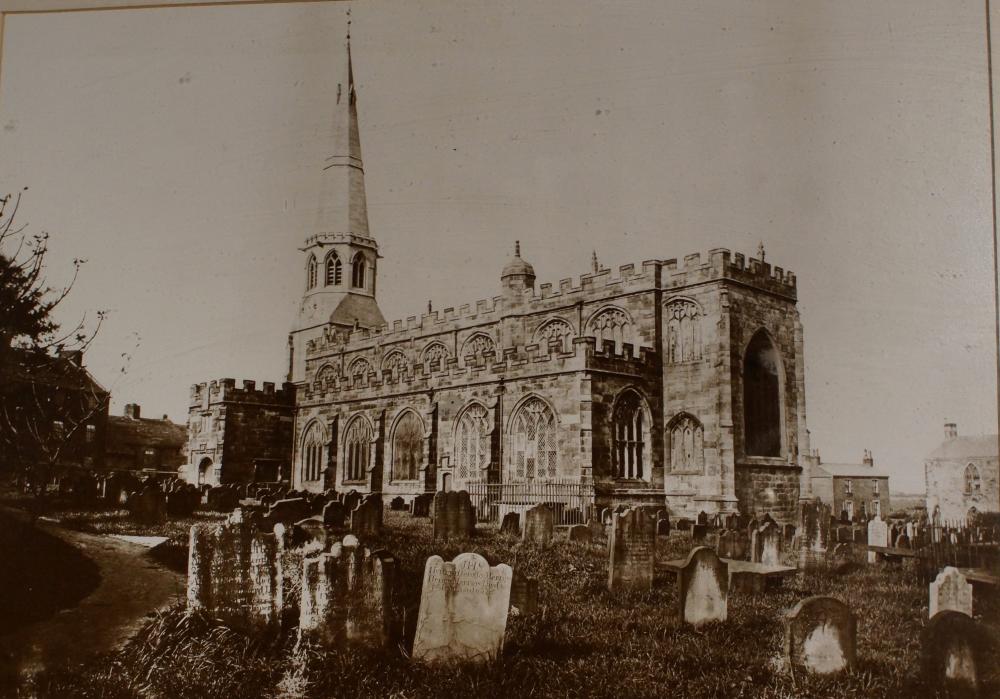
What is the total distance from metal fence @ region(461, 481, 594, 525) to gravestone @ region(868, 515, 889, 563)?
4.30m

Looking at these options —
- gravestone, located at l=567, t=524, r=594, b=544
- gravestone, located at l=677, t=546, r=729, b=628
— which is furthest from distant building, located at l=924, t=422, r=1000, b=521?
gravestone, located at l=567, t=524, r=594, b=544

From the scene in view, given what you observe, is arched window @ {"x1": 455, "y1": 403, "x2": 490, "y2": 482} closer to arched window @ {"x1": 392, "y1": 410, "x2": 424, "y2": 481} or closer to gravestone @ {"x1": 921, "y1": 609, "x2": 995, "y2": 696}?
arched window @ {"x1": 392, "y1": 410, "x2": 424, "y2": 481}

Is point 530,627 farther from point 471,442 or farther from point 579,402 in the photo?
point 471,442

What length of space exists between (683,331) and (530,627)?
9460 millimetres

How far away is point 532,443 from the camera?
1362cm

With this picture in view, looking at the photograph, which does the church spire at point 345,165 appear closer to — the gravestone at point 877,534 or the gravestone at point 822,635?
the gravestone at point 822,635

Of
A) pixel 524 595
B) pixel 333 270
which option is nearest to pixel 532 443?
pixel 333 270

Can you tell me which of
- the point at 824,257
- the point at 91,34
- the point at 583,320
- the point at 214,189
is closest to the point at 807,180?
the point at 824,257

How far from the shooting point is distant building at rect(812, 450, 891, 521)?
6617 millimetres

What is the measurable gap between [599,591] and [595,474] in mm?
6528

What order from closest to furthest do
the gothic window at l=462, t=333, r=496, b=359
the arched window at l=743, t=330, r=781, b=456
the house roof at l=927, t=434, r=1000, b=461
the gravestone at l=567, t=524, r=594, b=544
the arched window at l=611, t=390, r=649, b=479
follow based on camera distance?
the house roof at l=927, t=434, r=1000, b=461 → the gravestone at l=567, t=524, r=594, b=544 → the arched window at l=743, t=330, r=781, b=456 → the arched window at l=611, t=390, r=649, b=479 → the gothic window at l=462, t=333, r=496, b=359

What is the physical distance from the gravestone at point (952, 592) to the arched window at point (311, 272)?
21.2ft

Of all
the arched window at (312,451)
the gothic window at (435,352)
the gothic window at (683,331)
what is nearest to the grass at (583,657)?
the arched window at (312,451)

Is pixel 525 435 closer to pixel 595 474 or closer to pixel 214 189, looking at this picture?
pixel 595 474
